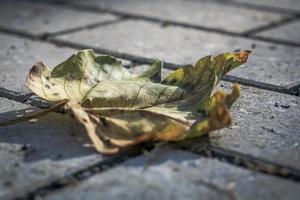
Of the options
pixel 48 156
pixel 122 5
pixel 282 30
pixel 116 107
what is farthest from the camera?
pixel 122 5

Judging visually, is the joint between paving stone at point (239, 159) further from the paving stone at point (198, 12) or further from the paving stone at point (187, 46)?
the paving stone at point (198, 12)

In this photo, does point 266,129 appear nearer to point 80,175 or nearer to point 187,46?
point 80,175

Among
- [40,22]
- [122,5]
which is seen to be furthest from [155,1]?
[40,22]

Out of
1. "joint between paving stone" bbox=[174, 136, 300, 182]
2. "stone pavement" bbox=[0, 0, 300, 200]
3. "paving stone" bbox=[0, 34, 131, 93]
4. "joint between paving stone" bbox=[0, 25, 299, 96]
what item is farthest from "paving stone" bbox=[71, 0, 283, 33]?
"joint between paving stone" bbox=[174, 136, 300, 182]

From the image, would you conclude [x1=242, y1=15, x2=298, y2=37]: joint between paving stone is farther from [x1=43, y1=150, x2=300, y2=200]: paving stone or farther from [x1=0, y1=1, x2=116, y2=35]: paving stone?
[x1=43, y1=150, x2=300, y2=200]: paving stone

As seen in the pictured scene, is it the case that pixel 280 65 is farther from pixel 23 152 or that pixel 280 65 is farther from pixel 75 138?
pixel 23 152

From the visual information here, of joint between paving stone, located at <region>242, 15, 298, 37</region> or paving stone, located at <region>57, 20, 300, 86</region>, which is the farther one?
joint between paving stone, located at <region>242, 15, 298, 37</region>

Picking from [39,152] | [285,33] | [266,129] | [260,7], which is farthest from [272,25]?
[39,152]
